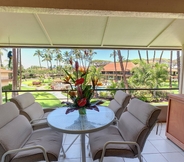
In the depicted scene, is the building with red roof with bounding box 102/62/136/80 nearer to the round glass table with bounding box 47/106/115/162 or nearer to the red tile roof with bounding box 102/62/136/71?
the red tile roof with bounding box 102/62/136/71

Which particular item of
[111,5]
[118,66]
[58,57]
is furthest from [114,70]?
[111,5]

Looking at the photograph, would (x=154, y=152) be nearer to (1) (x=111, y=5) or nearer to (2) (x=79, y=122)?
(2) (x=79, y=122)

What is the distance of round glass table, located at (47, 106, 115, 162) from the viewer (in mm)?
1458

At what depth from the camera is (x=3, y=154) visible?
131 cm

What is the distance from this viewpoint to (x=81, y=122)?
167 centimetres

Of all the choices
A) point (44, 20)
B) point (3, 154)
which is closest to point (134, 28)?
point (44, 20)

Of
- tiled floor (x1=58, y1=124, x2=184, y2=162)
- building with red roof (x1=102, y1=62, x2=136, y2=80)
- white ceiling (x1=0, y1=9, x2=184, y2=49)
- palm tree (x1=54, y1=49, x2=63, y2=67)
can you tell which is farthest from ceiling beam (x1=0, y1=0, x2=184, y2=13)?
palm tree (x1=54, y1=49, x2=63, y2=67)

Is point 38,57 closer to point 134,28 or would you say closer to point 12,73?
point 12,73

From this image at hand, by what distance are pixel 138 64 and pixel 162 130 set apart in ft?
9.31

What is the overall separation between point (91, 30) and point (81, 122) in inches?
65.9

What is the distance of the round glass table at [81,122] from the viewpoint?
57.4 inches

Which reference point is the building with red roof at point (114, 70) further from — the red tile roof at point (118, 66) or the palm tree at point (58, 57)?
the palm tree at point (58, 57)

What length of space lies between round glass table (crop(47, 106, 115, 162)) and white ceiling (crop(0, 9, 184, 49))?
1.35 meters

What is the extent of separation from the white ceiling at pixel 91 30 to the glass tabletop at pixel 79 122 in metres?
1.35
